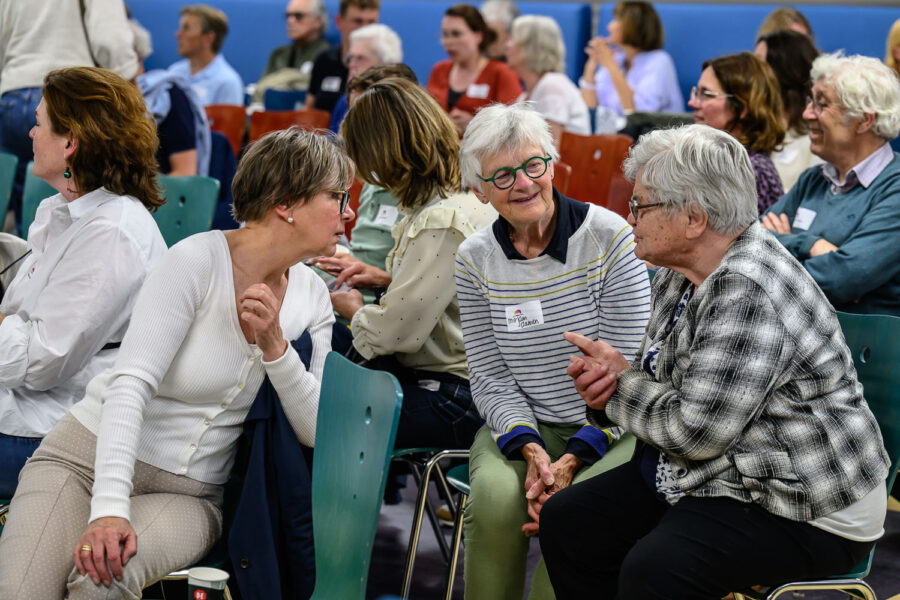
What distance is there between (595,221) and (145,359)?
3.47 feet

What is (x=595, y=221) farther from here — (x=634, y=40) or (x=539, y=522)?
(x=634, y=40)

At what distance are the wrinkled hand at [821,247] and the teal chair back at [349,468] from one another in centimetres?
165

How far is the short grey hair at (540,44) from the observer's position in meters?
5.96

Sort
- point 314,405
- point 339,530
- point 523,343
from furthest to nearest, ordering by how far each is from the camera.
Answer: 1. point 523,343
2. point 314,405
3. point 339,530

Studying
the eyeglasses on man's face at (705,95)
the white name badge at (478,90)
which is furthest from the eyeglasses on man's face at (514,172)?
the white name badge at (478,90)

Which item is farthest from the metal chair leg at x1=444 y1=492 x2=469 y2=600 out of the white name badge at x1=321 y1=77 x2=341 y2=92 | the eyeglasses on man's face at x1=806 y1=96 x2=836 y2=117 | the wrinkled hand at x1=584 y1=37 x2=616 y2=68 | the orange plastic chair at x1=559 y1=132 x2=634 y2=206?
the wrinkled hand at x1=584 y1=37 x2=616 y2=68

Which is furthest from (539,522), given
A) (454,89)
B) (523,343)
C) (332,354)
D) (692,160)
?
(454,89)

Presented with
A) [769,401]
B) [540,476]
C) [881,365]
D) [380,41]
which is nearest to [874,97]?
[881,365]

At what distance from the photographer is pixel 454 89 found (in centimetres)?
606

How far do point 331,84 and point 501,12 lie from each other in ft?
5.51

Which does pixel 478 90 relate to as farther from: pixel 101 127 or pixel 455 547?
pixel 455 547

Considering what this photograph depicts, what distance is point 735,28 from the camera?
23.9 ft

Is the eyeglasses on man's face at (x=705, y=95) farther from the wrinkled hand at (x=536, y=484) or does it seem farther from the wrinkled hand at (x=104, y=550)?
the wrinkled hand at (x=104, y=550)

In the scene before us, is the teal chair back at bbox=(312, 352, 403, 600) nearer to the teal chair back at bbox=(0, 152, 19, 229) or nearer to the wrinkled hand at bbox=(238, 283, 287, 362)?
the wrinkled hand at bbox=(238, 283, 287, 362)
